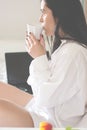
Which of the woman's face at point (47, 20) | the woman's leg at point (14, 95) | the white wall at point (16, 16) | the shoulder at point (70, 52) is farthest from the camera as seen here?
the white wall at point (16, 16)

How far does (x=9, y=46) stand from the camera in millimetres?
2309

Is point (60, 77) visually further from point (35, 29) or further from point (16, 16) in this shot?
point (16, 16)

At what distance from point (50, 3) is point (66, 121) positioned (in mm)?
537

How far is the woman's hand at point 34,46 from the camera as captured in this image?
1.43m

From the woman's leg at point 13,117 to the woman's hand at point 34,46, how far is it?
0.94 feet

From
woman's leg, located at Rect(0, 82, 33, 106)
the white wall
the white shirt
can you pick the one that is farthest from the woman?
the white wall

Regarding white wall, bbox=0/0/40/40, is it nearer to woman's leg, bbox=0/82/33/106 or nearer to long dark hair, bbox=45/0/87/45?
woman's leg, bbox=0/82/33/106

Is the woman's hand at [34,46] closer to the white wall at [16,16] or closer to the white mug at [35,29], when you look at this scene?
the white mug at [35,29]

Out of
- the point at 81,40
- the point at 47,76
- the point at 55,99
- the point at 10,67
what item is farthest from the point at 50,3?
the point at 10,67

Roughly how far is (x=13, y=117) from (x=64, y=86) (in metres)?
0.25

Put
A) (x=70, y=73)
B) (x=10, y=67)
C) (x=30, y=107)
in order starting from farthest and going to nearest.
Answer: (x=10, y=67) → (x=30, y=107) → (x=70, y=73)

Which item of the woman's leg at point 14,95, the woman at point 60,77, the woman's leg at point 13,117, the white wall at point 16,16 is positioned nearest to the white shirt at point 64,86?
the woman at point 60,77

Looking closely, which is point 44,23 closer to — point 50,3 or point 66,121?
point 50,3

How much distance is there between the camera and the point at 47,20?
1414 millimetres
